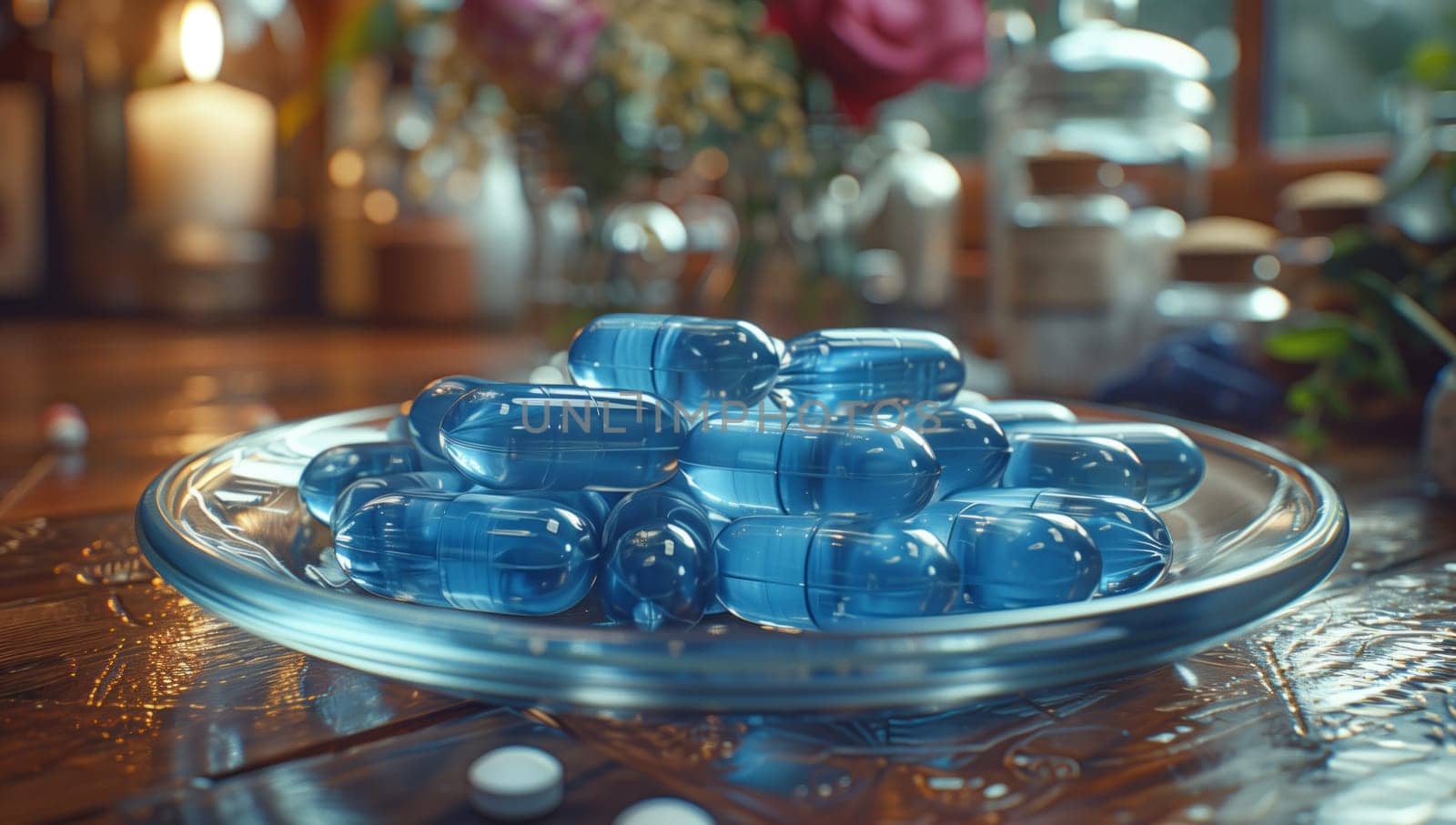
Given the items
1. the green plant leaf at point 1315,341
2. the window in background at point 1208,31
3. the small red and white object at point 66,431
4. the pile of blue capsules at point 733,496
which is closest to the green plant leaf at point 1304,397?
the green plant leaf at point 1315,341

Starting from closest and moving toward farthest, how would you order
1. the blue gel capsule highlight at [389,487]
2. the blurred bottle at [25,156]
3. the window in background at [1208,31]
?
the blue gel capsule highlight at [389,487]
the window in background at [1208,31]
the blurred bottle at [25,156]

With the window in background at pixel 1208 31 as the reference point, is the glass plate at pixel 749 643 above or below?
below

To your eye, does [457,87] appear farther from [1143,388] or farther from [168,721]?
[168,721]

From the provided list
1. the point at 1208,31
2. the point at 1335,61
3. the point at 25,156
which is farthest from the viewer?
the point at 25,156

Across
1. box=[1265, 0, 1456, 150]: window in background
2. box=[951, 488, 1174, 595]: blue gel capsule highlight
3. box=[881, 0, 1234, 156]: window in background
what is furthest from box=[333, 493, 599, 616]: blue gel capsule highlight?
box=[1265, 0, 1456, 150]: window in background

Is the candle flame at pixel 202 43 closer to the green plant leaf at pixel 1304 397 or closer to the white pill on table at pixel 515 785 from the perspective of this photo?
the green plant leaf at pixel 1304 397

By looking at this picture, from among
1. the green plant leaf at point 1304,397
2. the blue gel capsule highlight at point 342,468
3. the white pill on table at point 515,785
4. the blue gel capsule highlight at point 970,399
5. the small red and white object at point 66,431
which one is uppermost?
the blue gel capsule highlight at point 970,399

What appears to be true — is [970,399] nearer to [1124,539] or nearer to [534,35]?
[1124,539]

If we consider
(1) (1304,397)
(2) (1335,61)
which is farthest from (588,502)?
(2) (1335,61)
